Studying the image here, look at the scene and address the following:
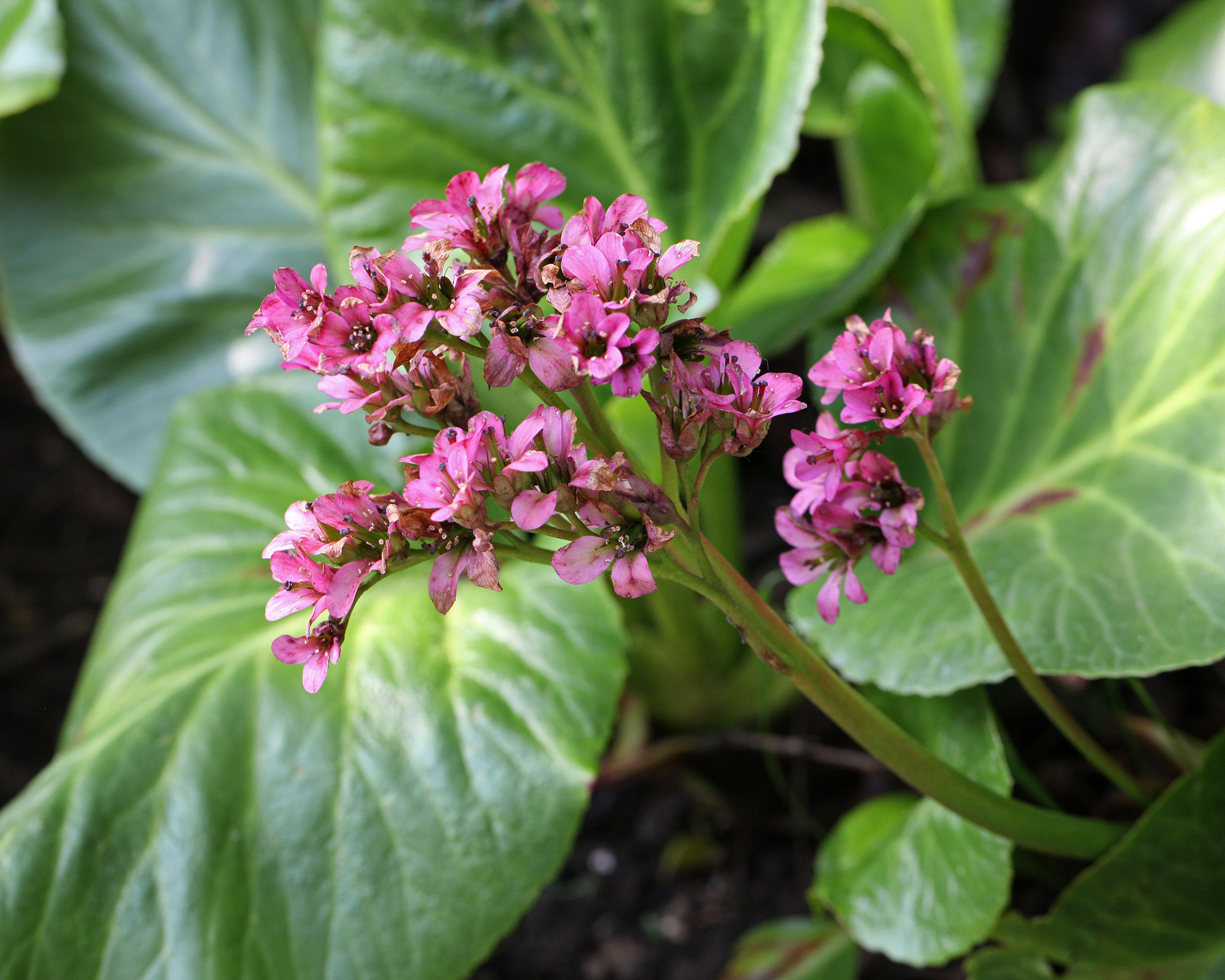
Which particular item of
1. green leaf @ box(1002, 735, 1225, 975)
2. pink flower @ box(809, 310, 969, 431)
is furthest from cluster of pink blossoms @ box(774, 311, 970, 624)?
green leaf @ box(1002, 735, 1225, 975)

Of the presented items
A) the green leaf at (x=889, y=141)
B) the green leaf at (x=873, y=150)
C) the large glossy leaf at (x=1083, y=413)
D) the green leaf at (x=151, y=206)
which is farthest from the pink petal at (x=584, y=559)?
the green leaf at (x=151, y=206)

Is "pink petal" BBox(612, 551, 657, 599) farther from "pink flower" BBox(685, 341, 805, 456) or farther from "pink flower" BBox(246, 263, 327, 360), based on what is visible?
"pink flower" BBox(246, 263, 327, 360)

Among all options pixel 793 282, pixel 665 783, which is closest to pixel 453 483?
pixel 793 282

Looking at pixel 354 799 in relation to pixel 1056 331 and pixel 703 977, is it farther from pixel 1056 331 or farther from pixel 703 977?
pixel 1056 331

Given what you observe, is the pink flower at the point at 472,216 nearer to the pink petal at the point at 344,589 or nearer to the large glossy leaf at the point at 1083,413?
the pink petal at the point at 344,589

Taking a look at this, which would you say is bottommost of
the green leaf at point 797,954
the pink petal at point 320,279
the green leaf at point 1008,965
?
the green leaf at point 797,954

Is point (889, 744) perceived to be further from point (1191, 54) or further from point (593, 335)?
point (1191, 54)
